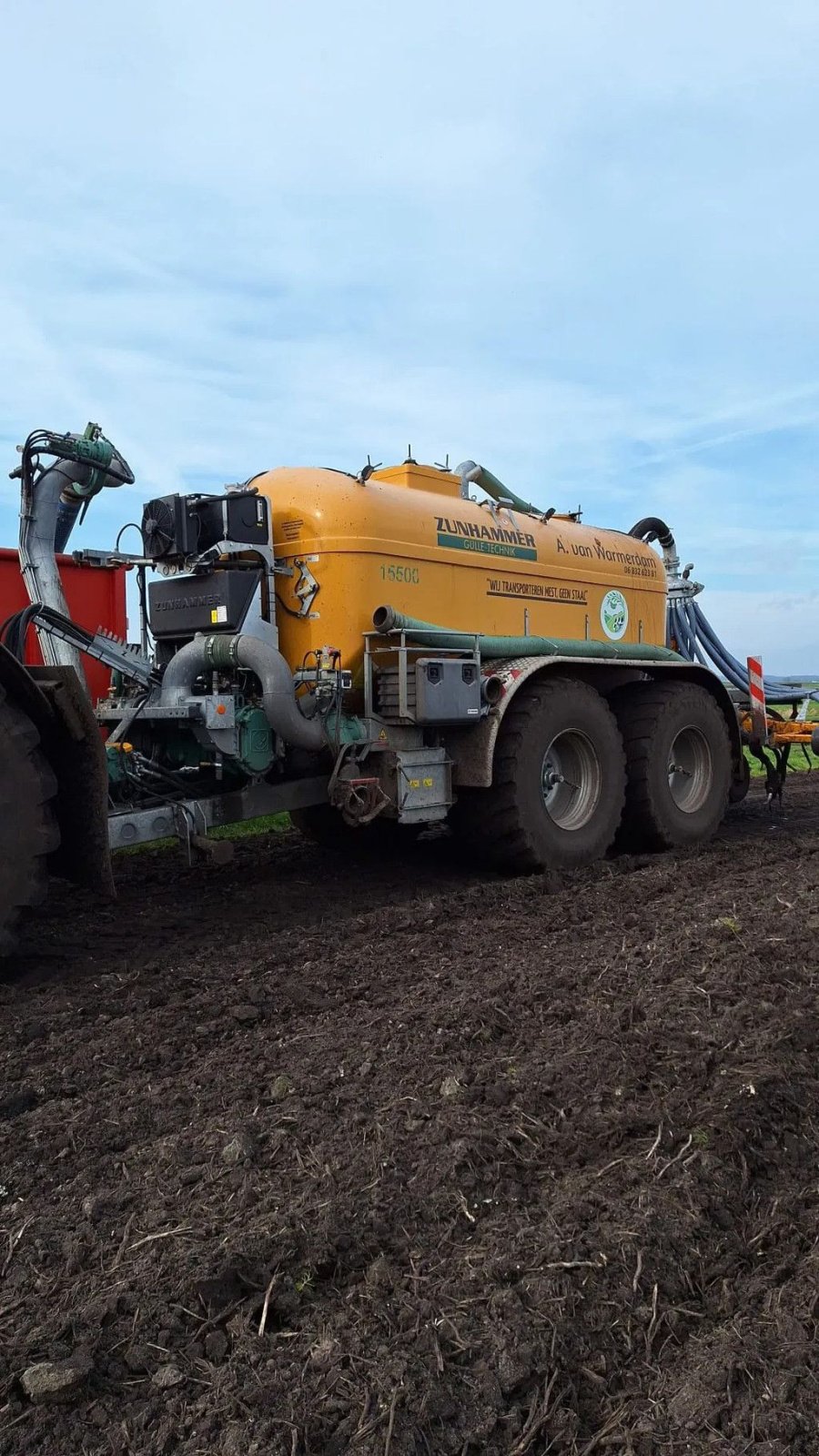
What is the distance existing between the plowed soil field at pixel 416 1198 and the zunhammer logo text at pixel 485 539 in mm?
3041

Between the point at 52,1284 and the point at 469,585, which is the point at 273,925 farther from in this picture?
the point at 52,1284

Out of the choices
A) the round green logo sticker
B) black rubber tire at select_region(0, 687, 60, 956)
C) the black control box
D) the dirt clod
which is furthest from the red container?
the dirt clod

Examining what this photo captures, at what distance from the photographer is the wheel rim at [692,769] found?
8.17 metres

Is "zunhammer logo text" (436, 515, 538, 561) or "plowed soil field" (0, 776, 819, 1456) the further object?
"zunhammer logo text" (436, 515, 538, 561)

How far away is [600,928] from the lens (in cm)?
538

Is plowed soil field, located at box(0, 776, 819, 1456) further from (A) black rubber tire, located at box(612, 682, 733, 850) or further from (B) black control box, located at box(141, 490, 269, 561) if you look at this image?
(A) black rubber tire, located at box(612, 682, 733, 850)

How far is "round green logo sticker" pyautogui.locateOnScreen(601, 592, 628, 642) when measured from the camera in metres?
8.38

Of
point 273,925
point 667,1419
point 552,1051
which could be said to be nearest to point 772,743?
point 273,925

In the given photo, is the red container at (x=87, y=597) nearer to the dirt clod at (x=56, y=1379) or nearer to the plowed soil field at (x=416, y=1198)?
the plowed soil field at (x=416, y=1198)

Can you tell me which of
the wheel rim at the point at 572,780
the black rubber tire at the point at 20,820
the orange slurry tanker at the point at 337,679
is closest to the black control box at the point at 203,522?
the orange slurry tanker at the point at 337,679

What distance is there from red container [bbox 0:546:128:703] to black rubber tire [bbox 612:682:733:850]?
374 cm

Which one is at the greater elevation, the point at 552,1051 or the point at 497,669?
the point at 497,669

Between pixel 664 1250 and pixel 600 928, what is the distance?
2.98 meters

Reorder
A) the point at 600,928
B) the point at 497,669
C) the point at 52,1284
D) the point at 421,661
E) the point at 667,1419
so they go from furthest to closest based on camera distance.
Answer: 1. the point at 497,669
2. the point at 421,661
3. the point at 600,928
4. the point at 52,1284
5. the point at 667,1419
